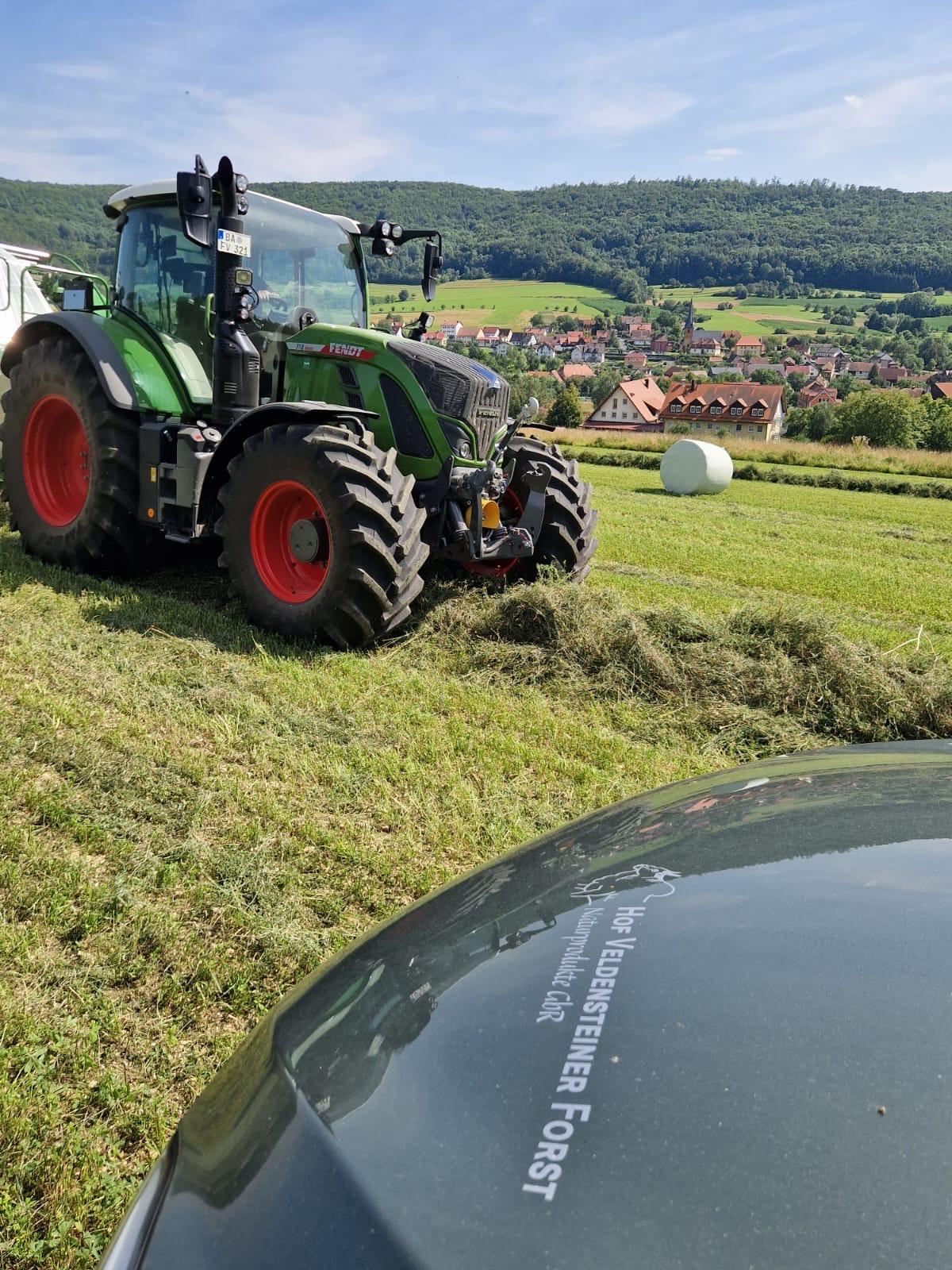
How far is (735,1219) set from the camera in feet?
2.73

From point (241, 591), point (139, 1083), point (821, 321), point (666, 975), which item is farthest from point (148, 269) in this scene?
point (821, 321)

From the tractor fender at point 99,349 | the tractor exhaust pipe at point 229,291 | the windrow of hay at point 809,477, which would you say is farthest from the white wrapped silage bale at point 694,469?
the tractor fender at point 99,349

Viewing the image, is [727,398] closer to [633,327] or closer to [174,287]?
[633,327]

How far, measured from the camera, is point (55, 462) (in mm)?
7121

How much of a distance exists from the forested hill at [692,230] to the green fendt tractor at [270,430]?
317 ft

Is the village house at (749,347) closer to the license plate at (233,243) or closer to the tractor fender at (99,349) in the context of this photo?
the tractor fender at (99,349)

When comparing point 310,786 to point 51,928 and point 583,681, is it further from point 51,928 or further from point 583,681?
point 583,681

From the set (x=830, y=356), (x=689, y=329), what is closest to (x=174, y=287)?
(x=830, y=356)

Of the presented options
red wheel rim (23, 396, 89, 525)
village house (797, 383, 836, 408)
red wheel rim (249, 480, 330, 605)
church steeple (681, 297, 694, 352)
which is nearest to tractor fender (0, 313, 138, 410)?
red wheel rim (23, 396, 89, 525)

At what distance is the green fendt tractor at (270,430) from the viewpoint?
209 inches

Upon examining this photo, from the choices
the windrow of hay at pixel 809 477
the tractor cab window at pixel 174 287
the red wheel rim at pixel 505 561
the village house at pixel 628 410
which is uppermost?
the village house at pixel 628 410

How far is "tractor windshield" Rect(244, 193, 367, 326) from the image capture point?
630 cm

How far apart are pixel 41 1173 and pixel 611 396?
6073 cm

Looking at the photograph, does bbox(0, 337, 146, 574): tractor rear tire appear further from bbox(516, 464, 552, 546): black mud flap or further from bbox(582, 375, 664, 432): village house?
bbox(582, 375, 664, 432): village house
